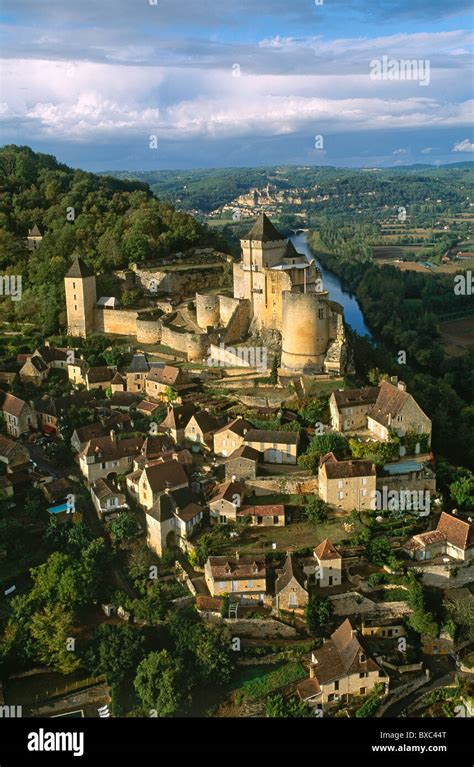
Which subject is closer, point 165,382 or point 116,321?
point 165,382

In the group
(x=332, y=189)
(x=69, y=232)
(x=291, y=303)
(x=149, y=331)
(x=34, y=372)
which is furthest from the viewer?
(x=332, y=189)

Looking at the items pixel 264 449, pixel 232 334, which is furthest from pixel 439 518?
pixel 232 334

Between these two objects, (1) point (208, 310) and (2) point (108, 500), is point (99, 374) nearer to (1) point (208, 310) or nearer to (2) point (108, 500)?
(1) point (208, 310)

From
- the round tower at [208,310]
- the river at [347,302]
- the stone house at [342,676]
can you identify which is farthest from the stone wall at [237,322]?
the river at [347,302]

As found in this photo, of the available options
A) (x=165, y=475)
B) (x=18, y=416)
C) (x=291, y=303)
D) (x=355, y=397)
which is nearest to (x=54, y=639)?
(x=165, y=475)

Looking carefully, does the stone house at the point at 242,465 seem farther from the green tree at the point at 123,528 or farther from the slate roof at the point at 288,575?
the slate roof at the point at 288,575

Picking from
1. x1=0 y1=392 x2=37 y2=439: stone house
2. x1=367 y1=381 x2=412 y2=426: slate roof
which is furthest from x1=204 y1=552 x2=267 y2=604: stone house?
x1=0 y1=392 x2=37 y2=439: stone house
